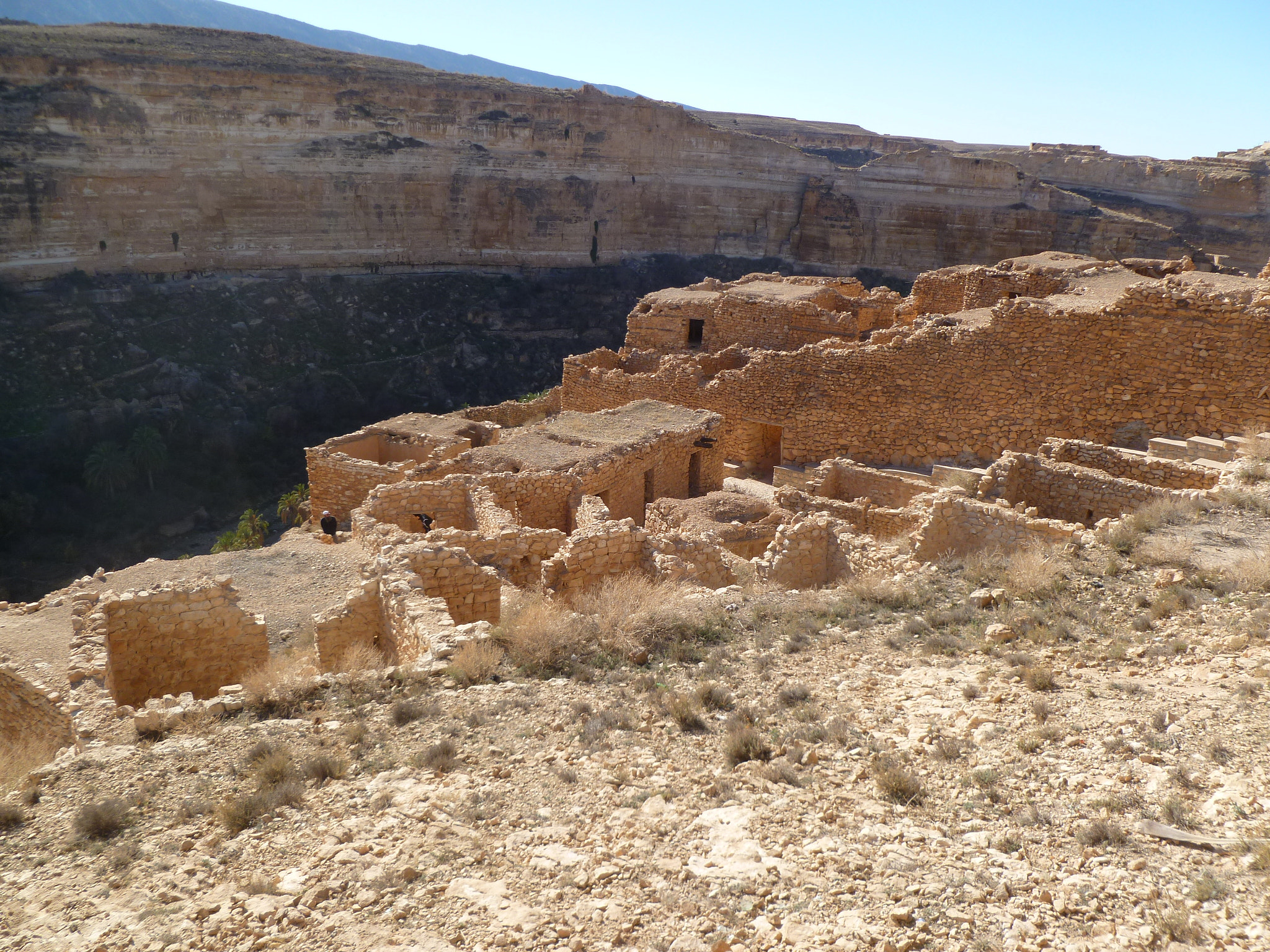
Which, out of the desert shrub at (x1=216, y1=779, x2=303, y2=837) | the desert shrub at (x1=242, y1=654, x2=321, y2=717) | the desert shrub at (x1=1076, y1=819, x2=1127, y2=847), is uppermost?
the desert shrub at (x1=1076, y1=819, x2=1127, y2=847)

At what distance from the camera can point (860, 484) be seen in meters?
11.0

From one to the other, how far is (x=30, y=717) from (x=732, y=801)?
621 cm

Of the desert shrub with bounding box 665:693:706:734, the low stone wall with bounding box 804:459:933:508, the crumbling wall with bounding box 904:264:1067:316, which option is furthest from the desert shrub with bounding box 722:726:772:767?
the crumbling wall with bounding box 904:264:1067:316

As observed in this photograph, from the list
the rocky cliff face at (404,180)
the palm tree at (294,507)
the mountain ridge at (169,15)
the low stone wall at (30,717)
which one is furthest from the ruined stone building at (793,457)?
the mountain ridge at (169,15)

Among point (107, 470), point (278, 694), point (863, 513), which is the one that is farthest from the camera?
point (107, 470)

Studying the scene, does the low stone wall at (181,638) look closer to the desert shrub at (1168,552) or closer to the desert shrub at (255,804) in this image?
the desert shrub at (255,804)

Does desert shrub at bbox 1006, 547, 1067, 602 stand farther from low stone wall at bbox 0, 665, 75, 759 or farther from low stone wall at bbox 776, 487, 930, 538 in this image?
low stone wall at bbox 0, 665, 75, 759

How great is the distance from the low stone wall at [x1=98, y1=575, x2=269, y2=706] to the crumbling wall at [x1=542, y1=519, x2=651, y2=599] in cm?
266

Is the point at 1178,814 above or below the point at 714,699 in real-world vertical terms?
above

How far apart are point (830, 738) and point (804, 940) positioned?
4.70 ft

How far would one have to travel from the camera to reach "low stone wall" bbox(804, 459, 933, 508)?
10.6 meters

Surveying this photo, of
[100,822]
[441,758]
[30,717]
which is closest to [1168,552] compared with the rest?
[441,758]

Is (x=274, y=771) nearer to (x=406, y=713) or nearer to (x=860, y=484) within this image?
(x=406, y=713)

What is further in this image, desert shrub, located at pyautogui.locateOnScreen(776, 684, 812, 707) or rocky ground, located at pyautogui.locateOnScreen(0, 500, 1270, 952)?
desert shrub, located at pyautogui.locateOnScreen(776, 684, 812, 707)
